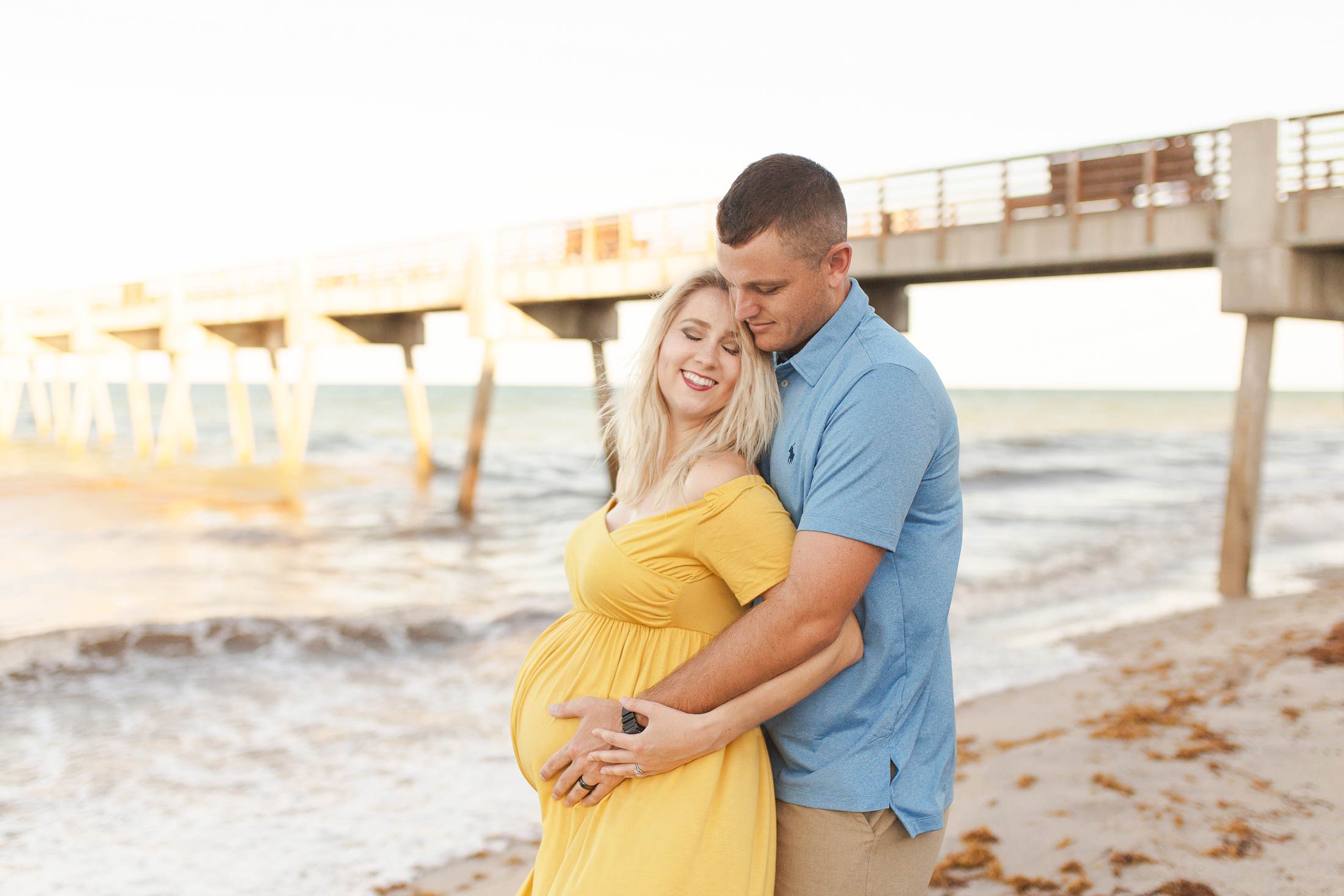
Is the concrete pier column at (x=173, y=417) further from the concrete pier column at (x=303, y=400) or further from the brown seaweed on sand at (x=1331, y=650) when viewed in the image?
the brown seaweed on sand at (x=1331, y=650)

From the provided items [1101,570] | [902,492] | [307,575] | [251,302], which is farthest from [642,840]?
[251,302]

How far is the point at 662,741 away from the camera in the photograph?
1.73m

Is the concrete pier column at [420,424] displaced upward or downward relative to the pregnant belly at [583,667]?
downward

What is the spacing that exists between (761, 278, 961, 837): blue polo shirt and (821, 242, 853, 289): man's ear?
52 mm

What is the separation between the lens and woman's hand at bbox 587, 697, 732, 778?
173 centimetres

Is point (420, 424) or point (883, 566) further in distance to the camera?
→ point (420, 424)

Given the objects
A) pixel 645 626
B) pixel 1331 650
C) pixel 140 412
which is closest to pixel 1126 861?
pixel 645 626

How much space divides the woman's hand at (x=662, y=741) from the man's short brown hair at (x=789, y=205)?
0.85 metres

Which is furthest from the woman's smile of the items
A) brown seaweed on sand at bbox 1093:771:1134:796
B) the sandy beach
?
brown seaweed on sand at bbox 1093:771:1134:796

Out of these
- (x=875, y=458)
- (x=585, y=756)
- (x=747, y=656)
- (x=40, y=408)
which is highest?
(x=875, y=458)

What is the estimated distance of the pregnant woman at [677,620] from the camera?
5.82 ft

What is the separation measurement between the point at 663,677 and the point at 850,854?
46 centimetres

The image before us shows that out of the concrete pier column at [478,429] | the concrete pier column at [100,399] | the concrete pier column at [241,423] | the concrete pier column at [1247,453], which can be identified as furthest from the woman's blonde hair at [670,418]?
the concrete pier column at [100,399]

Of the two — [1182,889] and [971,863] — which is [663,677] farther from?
[971,863]
